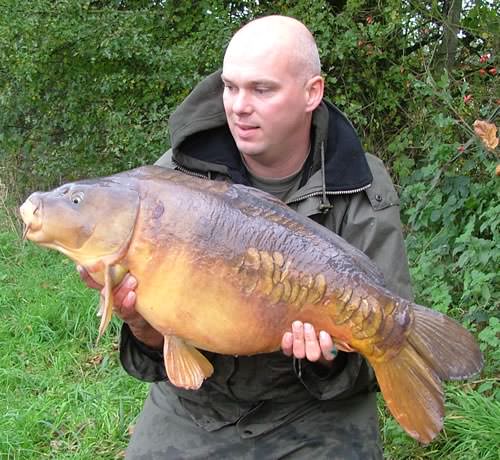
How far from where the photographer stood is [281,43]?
1851 mm

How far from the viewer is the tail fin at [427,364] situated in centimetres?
155

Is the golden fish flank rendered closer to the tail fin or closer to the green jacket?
the tail fin

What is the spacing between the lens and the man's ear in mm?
1931

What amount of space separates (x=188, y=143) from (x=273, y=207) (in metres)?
0.51

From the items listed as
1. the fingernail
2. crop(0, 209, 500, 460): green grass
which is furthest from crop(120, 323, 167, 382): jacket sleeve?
crop(0, 209, 500, 460): green grass

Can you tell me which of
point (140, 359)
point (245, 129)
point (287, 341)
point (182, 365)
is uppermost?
point (245, 129)

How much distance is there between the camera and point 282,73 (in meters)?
1.85

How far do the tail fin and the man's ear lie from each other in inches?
24.6

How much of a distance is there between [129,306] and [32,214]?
0.26 metres

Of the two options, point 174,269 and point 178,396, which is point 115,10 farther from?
point 174,269

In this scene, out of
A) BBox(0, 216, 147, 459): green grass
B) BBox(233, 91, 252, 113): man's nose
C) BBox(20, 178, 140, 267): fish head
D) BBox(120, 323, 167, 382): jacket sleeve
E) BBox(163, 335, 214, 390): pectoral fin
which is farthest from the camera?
BBox(0, 216, 147, 459): green grass

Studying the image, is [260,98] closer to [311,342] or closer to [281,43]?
[281,43]

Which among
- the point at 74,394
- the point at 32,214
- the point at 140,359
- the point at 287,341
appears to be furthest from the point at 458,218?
the point at 32,214

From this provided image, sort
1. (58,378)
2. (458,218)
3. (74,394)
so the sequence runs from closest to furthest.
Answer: (74,394)
(58,378)
(458,218)
